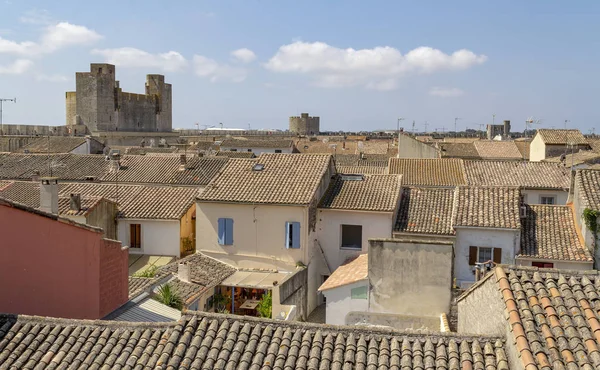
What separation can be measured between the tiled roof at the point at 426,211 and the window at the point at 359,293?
5.84 m

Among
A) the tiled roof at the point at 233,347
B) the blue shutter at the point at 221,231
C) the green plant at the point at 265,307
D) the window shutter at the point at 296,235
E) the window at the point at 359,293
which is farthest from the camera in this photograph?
the blue shutter at the point at 221,231

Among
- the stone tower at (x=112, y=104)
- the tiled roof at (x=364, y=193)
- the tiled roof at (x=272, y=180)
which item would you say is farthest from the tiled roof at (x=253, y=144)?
the tiled roof at (x=364, y=193)

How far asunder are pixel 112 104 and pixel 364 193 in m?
56.2

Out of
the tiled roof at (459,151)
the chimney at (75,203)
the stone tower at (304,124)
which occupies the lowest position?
the chimney at (75,203)

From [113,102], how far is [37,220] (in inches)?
2591

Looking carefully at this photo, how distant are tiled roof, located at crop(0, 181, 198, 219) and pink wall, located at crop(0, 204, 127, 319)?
10208 millimetres

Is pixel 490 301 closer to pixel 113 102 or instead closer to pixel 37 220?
pixel 37 220

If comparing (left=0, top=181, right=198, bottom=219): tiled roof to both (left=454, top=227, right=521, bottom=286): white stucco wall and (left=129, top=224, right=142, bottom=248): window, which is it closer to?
(left=129, top=224, right=142, bottom=248): window

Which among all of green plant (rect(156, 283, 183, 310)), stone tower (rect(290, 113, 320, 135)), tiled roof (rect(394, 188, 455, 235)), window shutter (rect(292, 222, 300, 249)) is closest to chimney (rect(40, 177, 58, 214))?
green plant (rect(156, 283, 183, 310))

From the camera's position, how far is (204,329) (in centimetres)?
730

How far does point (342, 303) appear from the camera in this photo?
51.4 feet

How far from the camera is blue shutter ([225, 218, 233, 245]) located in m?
21.6

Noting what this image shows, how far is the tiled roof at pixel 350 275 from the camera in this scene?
15.7 m

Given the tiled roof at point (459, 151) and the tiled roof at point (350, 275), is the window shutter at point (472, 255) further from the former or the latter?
the tiled roof at point (459, 151)
